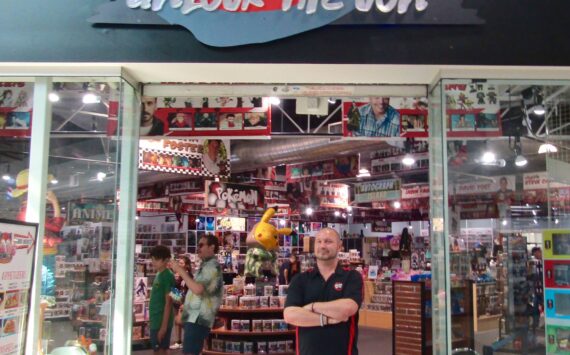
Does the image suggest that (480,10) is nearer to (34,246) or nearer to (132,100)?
(132,100)

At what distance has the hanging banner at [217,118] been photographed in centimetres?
572

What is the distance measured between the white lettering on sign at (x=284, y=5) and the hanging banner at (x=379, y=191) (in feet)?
30.8

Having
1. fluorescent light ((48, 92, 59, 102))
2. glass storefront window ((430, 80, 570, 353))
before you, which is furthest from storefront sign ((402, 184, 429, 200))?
fluorescent light ((48, 92, 59, 102))

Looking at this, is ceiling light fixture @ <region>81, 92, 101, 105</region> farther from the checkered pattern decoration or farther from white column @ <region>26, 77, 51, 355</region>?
the checkered pattern decoration

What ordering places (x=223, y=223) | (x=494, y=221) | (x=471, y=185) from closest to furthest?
(x=471, y=185), (x=494, y=221), (x=223, y=223)

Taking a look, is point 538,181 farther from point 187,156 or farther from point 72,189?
point 187,156

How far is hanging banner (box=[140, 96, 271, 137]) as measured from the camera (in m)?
5.72

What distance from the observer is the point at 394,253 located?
77.0 feet

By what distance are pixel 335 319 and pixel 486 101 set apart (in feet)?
5.80

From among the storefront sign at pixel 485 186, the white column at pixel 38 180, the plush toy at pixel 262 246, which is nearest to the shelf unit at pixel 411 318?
the storefront sign at pixel 485 186

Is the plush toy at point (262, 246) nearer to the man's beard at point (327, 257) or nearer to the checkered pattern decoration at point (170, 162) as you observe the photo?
the checkered pattern decoration at point (170, 162)

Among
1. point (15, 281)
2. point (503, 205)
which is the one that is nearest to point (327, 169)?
point (503, 205)

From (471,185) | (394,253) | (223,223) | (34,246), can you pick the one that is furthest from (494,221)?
(394,253)

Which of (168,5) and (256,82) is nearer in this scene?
(168,5)
